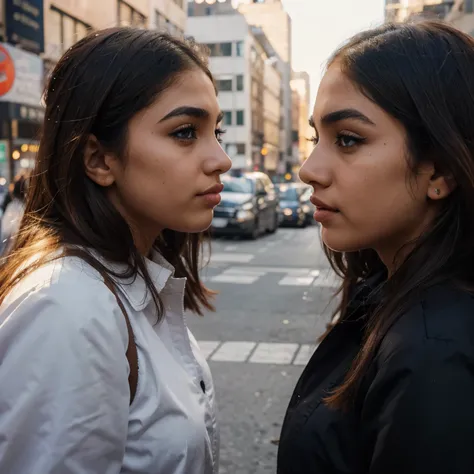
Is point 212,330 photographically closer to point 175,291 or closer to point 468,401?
point 175,291

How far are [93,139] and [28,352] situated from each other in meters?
0.65

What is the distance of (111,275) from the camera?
1661mm

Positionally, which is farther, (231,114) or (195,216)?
(231,114)

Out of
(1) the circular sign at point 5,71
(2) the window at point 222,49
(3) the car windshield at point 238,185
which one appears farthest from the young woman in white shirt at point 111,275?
(2) the window at point 222,49

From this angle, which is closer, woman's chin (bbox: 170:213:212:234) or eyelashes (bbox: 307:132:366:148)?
eyelashes (bbox: 307:132:366:148)

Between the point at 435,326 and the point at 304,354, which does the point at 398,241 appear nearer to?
the point at 435,326

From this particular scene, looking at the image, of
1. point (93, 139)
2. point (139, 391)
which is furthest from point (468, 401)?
point (93, 139)

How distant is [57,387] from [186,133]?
0.79 metres

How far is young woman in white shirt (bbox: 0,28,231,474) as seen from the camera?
4.55 ft

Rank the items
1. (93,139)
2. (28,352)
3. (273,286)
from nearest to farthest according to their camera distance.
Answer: (28,352), (93,139), (273,286)

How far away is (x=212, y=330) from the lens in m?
7.46

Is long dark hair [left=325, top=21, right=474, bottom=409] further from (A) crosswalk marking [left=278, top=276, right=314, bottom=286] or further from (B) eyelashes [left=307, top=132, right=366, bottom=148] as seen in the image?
(A) crosswalk marking [left=278, top=276, right=314, bottom=286]

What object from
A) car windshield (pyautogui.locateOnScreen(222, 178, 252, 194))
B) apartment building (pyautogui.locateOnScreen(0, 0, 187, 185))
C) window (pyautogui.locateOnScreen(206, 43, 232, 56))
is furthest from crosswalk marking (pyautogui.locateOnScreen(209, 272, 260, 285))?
window (pyautogui.locateOnScreen(206, 43, 232, 56))

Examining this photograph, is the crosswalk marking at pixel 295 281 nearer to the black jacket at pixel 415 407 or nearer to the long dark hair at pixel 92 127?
the long dark hair at pixel 92 127
